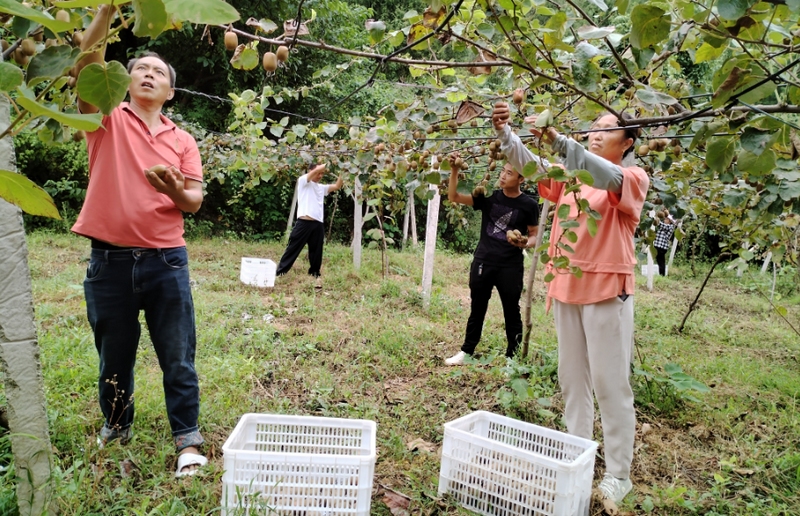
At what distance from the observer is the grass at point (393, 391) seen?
2092 millimetres

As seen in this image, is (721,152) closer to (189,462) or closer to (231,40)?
(231,40)

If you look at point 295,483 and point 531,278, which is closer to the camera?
point 295,483

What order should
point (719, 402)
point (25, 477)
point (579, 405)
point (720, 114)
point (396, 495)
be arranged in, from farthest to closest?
point (719, 402) < point (579, 405) < point (396, 495) < point (25, 477) < point (720, 114)

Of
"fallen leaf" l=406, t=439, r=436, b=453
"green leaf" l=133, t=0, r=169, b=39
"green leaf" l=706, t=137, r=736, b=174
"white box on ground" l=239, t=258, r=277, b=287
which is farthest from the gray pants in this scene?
"white box on ground" l=239, t=258, r=277, b=287

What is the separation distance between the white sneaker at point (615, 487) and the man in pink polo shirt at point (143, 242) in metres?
1.53

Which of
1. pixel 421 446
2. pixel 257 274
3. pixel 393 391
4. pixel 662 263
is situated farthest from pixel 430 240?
pixel 662 263

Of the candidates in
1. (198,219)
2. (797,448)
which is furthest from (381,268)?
(797,448)

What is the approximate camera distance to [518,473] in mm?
1896

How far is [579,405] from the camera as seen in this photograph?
88.7 inches

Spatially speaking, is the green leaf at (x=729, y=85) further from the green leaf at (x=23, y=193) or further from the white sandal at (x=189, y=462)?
the white sandal at (x=189, y=462)

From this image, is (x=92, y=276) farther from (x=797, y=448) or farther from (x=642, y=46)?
(x=797, y=448)

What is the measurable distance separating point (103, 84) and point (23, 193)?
0.15 m

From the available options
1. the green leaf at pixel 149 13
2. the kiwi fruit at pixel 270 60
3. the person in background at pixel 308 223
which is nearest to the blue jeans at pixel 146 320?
the kiwi fruit at pixel 270 60

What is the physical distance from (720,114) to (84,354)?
3.29 m
